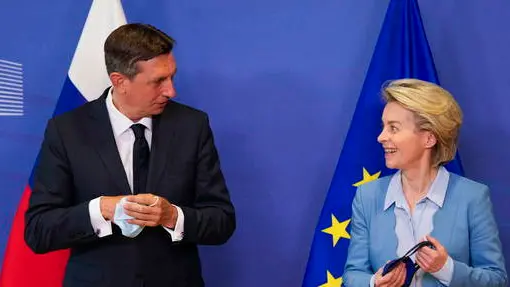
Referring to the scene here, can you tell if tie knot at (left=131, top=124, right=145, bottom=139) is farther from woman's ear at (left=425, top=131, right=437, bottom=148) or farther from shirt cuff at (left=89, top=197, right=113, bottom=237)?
woman's ear at (left=425, top=131, right=437, bottom=148)

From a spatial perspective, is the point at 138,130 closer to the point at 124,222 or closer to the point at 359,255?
the point at 124,222

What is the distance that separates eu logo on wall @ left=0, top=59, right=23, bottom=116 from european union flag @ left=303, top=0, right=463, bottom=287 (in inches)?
53.3

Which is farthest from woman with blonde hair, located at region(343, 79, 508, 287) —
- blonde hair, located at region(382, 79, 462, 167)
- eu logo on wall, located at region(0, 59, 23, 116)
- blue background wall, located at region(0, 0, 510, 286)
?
eu logo on wall, located at region(0, 59, 23, 116)

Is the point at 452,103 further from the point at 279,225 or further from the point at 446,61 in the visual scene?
the point at 279,225

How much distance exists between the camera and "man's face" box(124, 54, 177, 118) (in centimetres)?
239

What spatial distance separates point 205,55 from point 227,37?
114mm

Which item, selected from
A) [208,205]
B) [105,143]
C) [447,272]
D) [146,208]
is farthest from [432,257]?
[105,143]

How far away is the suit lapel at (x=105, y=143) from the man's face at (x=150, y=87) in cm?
9

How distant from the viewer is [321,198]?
3127 mm

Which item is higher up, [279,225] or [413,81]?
[413,81]

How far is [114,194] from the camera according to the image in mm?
2336

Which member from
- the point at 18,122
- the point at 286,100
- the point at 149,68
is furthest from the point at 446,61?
the point at 18,122

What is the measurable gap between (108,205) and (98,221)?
61 millimetres

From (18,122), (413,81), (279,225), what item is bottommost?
(279,225)
